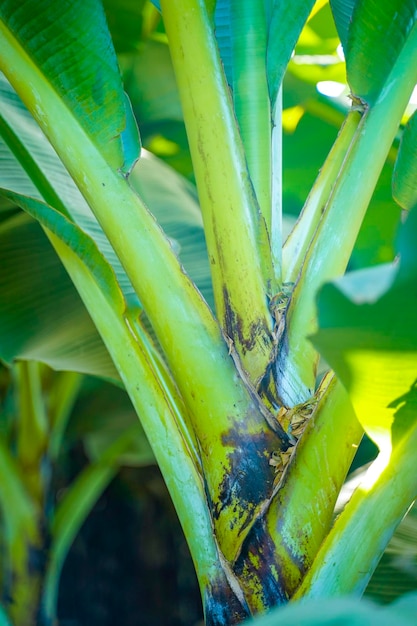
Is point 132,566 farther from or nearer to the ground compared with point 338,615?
farther from the ground

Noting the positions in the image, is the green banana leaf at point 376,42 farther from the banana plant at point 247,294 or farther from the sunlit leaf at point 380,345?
the sunlit leaf at point 380,345

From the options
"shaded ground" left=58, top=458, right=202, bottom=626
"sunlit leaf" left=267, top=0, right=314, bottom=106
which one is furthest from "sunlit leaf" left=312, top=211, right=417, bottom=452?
"shaded ground" left=58, top=458, right=202, bottom=626

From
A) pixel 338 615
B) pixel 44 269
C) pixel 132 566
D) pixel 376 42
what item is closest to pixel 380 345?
pixel 338 615

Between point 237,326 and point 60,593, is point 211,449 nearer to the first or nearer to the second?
point 237,326

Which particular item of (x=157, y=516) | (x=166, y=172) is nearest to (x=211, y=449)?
(x=166, y=172)

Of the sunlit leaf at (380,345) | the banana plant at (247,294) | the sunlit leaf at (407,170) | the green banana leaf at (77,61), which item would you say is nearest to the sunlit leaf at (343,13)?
the banana plant at (247,294)

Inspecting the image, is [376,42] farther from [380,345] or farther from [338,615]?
[338,615]

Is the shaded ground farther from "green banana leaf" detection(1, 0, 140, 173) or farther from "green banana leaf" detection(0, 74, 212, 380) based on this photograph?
"green banana leaf" detection(1, 0, 140, 173)
